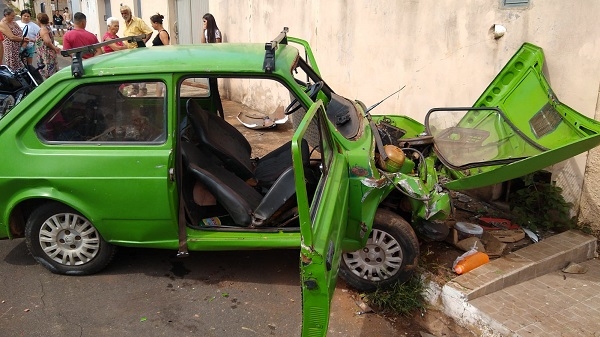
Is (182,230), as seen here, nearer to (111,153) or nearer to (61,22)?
(111,153)

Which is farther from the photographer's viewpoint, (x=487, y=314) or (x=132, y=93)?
(x=132, y=93)

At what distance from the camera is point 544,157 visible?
3713 mm

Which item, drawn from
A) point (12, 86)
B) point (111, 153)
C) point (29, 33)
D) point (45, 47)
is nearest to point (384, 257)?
point (111, 153)

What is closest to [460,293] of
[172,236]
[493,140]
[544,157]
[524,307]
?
[524,307]

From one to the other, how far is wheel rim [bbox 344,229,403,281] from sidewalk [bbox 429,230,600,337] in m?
0.37

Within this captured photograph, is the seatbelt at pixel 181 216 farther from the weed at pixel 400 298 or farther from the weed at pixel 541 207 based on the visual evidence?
the weed at pixel 541 207

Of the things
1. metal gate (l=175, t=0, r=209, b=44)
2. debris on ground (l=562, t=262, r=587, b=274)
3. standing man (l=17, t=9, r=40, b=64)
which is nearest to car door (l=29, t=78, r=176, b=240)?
debris on ground (l=562, t=262, r=587, b=274)

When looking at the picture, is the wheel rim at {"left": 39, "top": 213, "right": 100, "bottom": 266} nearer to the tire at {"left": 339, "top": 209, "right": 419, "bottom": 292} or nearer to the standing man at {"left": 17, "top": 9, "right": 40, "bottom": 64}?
the tire at {"left": 339, "top": 209, "right": 419, "bottom": 292}

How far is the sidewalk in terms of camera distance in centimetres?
354

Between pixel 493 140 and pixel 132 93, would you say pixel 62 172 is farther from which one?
pixel 493 140

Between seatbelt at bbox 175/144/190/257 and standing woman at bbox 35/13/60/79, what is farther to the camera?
standing woman at bbox 35/13/60/79

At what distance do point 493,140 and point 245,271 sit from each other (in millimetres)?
2427

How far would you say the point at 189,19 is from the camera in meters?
12.3

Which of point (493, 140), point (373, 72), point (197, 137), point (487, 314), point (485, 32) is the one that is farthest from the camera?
point (373, 72)
